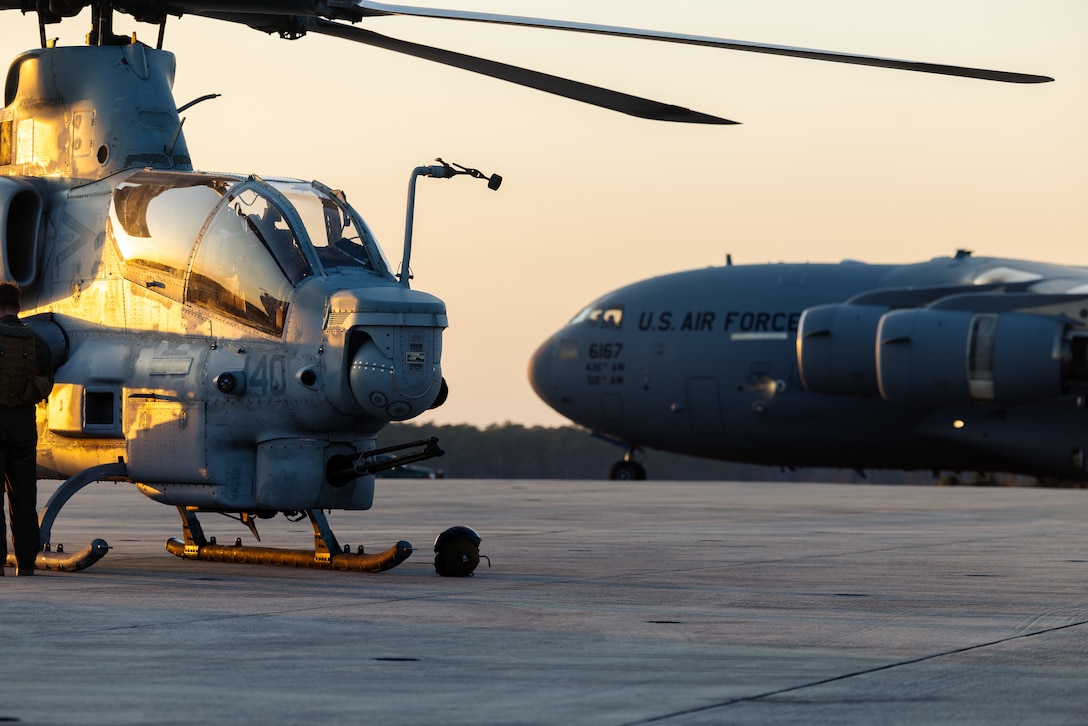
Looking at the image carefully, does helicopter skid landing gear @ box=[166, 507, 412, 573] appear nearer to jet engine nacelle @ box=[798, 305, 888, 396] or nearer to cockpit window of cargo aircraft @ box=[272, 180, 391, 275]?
cockpit window of cargo aircraft @ box=[272, 180, 391, 275]

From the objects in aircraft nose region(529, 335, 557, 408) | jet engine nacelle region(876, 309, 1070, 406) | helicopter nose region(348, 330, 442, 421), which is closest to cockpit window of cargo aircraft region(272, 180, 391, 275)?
helicopter nose region(348, 330, 442, 421)

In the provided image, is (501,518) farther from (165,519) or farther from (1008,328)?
(1008,328)

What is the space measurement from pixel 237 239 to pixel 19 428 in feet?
6.34

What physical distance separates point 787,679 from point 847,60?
199 inches

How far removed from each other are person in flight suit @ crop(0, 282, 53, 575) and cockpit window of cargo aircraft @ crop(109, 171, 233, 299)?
3.18 feet

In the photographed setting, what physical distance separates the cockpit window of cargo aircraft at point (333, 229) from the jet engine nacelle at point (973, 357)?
64.6 feet

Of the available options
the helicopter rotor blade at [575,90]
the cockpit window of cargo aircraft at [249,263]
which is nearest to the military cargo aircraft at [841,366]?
the helicopter rotor blade at [575,90]

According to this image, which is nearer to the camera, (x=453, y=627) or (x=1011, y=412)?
(x=453, y=627)

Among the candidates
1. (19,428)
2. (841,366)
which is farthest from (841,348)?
(19,428)

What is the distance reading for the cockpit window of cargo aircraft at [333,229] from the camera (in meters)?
11.5

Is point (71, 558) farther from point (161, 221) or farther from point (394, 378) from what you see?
point (394, 378)

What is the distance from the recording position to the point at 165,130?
12.8 meters

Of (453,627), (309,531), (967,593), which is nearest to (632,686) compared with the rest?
(453,627)

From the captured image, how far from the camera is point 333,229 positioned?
38.2 ft
